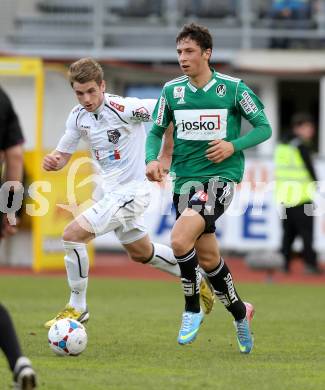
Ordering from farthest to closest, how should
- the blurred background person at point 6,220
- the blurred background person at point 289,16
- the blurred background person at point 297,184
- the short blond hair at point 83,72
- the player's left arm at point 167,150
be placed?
the blurred background person at point 289,16, the blurred background person at point 297,184, the short blond hair at point 83,72, the player's left arm at point 167,150, the blurred background person at point 6,220

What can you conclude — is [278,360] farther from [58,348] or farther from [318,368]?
[58,348]

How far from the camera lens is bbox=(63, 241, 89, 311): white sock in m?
9.83

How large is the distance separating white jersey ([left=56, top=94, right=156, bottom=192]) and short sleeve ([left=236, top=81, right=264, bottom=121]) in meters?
1.60

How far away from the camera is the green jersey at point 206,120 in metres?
8.68

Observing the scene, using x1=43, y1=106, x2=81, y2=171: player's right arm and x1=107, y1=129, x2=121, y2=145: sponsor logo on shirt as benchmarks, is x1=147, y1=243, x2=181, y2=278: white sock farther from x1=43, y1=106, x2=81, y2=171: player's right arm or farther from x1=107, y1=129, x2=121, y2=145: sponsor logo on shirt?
x1=43, y1=106, x2=81, y2=171: player's right arm

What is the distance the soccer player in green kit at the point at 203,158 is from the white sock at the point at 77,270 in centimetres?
138

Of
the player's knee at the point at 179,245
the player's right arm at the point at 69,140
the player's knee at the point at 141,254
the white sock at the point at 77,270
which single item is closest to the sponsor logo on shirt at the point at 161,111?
the player's knee at the point at 179,245

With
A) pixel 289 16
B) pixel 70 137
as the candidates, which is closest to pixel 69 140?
pixel 70 137

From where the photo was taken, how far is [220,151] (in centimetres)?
832

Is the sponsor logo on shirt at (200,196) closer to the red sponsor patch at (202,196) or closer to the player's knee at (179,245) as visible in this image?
the red sponsor patch at (202,196)

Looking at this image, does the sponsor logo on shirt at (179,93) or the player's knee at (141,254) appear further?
the player's knee at (141,254)

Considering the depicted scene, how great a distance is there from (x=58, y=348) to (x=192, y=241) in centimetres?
130

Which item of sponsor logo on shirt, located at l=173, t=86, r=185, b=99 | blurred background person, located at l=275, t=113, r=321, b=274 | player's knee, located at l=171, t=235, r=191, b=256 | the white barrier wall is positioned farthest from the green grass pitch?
the white barrier wall

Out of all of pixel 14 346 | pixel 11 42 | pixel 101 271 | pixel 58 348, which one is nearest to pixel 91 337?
pixel 58 348
